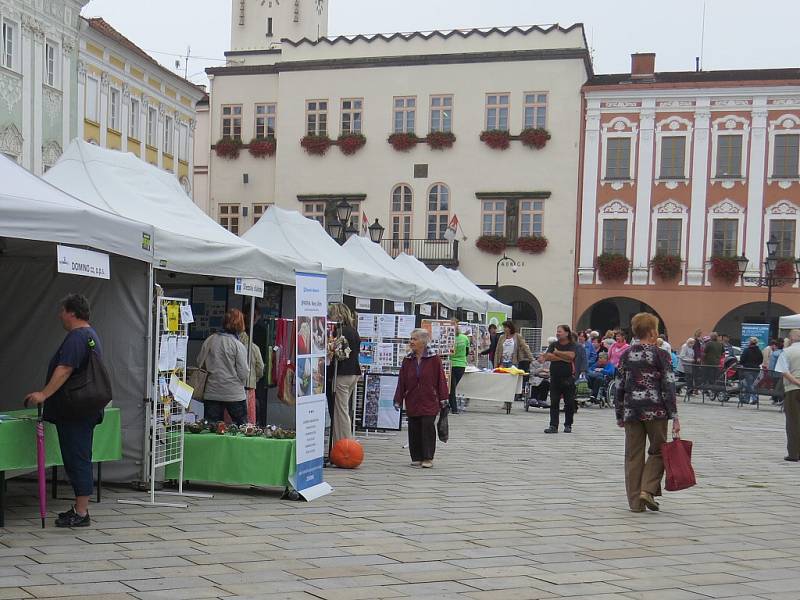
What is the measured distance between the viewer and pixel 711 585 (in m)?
6.49

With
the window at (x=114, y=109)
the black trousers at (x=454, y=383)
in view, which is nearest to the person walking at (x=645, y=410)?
the black trousers at (x=454, y=383)

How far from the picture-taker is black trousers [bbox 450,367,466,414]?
1950 centimetres

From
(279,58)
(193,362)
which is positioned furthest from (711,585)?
(279,58)

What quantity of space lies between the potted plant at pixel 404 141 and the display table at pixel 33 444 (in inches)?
1325

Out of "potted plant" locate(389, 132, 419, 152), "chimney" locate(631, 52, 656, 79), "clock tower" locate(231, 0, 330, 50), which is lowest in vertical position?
"potted plant" locate(389, 132, 419, 152)

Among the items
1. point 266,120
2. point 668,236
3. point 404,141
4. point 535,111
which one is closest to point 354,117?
point 404,141

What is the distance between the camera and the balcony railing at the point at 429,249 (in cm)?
4056

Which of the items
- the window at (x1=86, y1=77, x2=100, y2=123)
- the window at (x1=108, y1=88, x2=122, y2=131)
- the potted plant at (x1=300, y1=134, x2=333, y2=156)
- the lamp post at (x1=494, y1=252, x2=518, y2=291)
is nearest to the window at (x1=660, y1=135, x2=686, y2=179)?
the lamp post at (x1=494, y1=252, x2=518, y2=291)

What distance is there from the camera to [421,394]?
11.7 metres

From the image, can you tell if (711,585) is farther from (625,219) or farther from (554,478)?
(625,219)

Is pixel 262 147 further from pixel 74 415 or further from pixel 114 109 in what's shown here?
pixel 74 415

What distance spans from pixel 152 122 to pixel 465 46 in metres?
12.7

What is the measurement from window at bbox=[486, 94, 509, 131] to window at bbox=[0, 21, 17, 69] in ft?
61.5

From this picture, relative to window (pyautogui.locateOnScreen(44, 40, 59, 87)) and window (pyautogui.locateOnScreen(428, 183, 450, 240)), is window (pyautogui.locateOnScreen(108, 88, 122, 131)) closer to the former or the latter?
window (pyautogui.locateOnScreen(44, 40, 59, 87))
